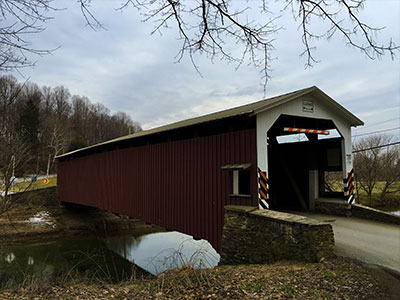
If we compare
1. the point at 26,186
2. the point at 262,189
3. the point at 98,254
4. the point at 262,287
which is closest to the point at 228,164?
the point at 262,189

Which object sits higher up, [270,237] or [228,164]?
[228,164]

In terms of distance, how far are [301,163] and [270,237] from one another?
16.1ft

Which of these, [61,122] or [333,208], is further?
[61,122]

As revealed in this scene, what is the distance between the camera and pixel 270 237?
5414 millimetres

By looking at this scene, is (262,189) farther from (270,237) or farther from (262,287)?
(262,287)

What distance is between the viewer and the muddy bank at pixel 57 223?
1655 centimetres

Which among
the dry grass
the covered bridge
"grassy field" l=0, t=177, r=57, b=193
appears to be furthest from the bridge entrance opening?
"grassy field" l=0, t=177, r=57, b=193

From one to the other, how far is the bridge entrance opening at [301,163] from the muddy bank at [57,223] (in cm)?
950

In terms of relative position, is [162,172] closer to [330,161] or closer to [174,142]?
[174,142]

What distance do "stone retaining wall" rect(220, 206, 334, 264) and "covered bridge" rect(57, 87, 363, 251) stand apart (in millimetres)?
596

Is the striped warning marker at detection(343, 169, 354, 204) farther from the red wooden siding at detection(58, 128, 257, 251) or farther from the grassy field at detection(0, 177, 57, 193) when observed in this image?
the grassy field at detection(0, 177, 57, 193)

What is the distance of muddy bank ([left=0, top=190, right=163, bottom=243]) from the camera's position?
54.3ft

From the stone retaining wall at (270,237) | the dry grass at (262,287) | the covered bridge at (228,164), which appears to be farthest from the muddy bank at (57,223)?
the dry grass at (262,287)

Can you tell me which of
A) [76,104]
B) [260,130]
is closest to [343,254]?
[260,130]
